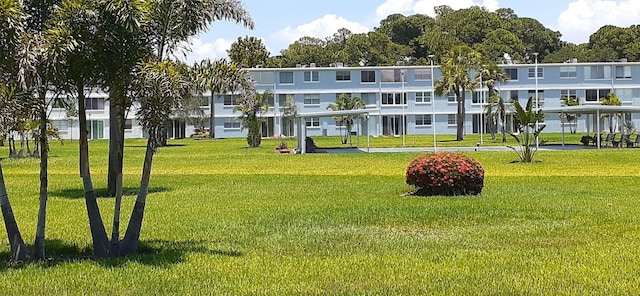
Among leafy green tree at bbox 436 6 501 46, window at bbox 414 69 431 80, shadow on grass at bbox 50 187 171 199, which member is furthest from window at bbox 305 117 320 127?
shadow on grass at bbox 50 187 171 199

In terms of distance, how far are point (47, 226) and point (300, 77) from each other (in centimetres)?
6359

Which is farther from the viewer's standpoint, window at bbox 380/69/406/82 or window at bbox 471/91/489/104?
window at bbox 380/69/406/82

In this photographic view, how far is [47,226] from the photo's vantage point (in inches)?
536

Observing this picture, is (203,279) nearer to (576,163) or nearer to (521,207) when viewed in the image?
(521,207)

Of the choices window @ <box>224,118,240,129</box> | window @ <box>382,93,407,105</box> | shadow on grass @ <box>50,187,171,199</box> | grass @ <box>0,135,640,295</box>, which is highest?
window @ <box>382,93,407,105</box>

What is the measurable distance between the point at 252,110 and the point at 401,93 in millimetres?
65686

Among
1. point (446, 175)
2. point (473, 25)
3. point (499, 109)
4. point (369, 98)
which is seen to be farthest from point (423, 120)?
point (446, 175)

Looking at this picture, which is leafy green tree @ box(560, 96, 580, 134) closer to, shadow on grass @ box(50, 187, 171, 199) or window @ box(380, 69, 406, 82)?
window @ box(380, 69, 406, 82)

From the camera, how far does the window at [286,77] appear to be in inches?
3012

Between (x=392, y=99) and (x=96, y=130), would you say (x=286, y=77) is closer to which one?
(x=392, y=99)

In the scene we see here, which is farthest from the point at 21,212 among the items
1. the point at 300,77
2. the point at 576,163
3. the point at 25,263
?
the point at 300,77

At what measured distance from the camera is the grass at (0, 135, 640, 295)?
838 centimetres

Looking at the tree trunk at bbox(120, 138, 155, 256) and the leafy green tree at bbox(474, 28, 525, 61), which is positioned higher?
the leafy green tree at bbox(474, 28, 525, 61)

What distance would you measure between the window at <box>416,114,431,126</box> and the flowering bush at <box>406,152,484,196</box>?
59195 mm
